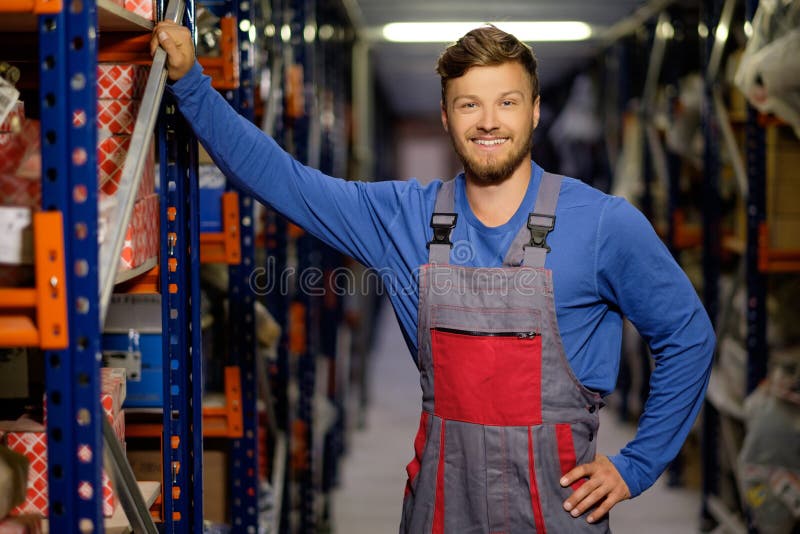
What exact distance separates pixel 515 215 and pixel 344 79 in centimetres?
499

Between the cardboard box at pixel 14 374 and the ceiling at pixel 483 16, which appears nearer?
the cardboard box at pixel 14 374

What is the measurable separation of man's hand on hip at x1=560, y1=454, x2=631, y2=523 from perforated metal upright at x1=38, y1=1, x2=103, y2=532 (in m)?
1.01

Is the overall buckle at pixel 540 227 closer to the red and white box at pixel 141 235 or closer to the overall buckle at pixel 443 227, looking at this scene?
the overall buckle at pixel 443 227

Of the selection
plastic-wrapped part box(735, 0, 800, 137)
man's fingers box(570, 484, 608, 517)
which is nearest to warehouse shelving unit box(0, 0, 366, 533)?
man's fingers box(570, 484, 608, 517)

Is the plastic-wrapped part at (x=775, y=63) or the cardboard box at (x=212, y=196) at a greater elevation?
the plastic-wrapped part at (x=775, y=63)

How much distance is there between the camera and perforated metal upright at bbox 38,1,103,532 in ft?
4.69

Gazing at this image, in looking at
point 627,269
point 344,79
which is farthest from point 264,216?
point 344,79

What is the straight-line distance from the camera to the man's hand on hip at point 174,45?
1888 millimetres

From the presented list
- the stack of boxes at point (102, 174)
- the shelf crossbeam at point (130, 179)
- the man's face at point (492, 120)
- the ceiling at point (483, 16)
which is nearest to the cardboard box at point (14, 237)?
the stack of boxes at point (102, 174)

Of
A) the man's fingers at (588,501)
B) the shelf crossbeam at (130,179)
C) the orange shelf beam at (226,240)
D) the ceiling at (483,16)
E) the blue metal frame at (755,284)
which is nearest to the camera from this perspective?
the shelf crossbeam at (130,179)

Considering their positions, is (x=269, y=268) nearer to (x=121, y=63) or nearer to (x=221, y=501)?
(x=221, y=501)

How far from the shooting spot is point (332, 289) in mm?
6082

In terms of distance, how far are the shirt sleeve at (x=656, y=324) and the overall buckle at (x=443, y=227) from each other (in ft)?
1.11

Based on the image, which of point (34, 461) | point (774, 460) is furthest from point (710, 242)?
point (34, 461)
